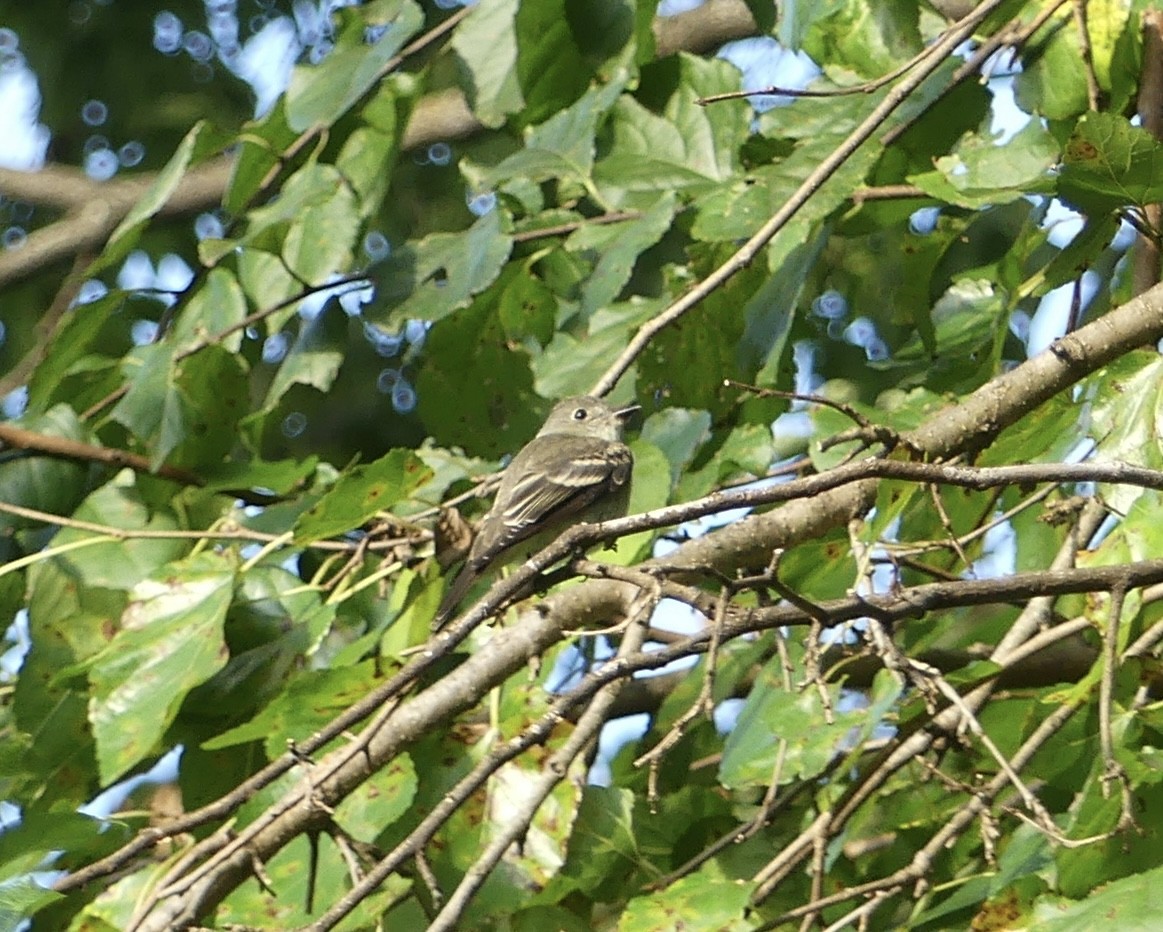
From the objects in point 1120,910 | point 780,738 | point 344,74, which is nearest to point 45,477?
point 344,74

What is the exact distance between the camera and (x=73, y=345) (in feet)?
11.7

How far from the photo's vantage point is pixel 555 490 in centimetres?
402

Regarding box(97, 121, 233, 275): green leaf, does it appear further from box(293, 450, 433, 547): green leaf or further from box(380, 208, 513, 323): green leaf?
box(293, 450, 433, 547): green leaf

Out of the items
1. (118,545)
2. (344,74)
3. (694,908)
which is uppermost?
(344,74)

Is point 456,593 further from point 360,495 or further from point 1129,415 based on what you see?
point 1129,415

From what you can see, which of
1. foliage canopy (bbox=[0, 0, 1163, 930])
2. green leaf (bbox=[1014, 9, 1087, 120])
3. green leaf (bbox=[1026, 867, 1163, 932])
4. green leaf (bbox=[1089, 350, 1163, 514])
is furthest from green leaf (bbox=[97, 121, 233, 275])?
green leaf (bbox=[1026, 867, 1163, 932])

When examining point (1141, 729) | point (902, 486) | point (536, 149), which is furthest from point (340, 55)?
point (1141, 729)

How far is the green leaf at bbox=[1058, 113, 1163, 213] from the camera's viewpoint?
2480mm

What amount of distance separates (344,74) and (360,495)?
115 centimetres

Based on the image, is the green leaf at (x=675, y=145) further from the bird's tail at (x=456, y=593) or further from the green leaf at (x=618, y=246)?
the bird's tail at (x=456, y=593)

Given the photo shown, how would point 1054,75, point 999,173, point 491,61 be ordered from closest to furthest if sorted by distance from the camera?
1. point 999,173
2. point 1054,75
3. point 491,61

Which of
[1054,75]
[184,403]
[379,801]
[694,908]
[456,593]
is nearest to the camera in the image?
[694,908]

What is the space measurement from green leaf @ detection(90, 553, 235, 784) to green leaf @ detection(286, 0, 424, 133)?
41.4 inches

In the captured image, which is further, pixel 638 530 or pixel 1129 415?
pixel 1129 415
